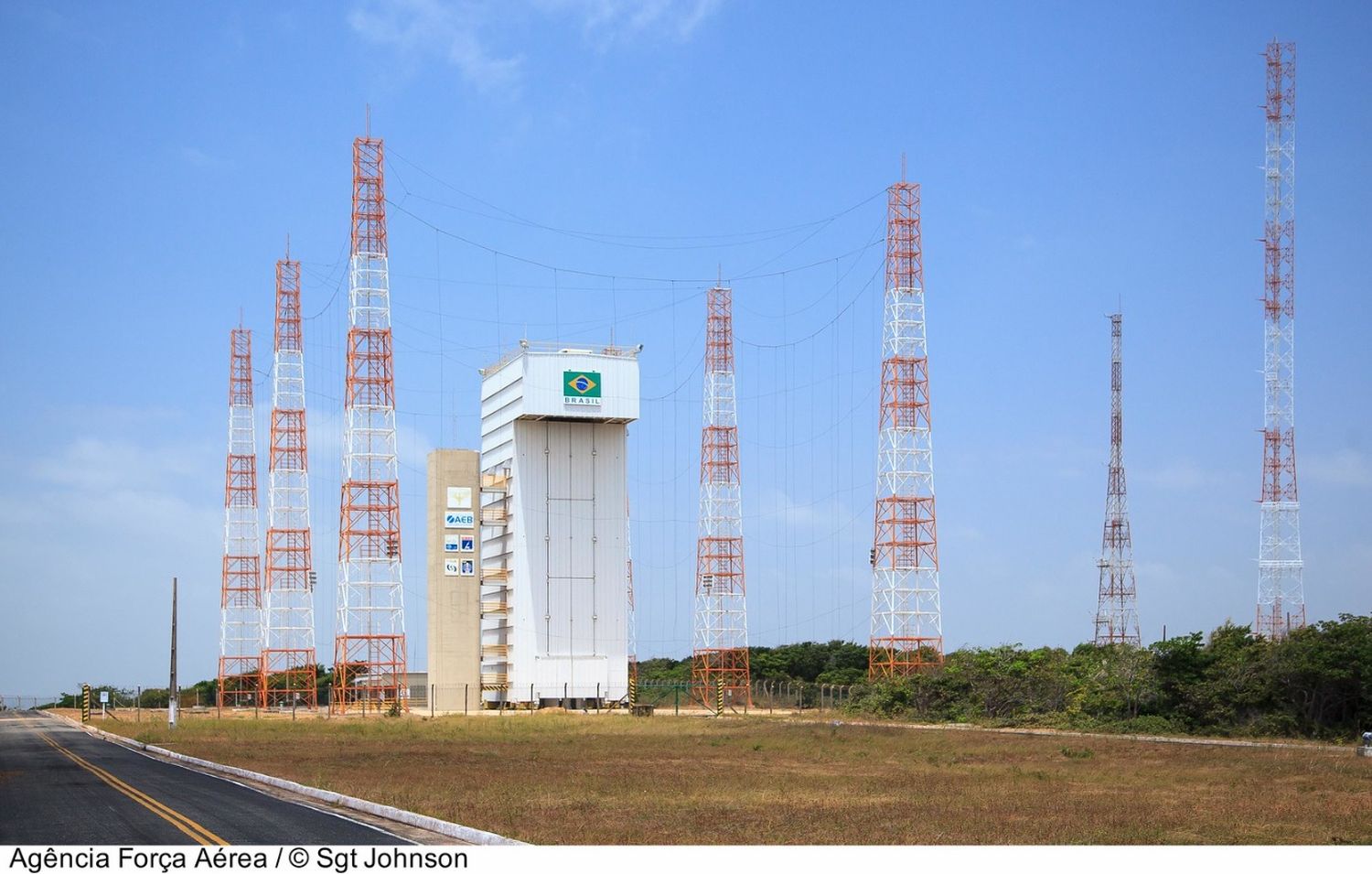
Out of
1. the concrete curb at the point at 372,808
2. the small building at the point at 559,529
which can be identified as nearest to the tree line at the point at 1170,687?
the small building at the point at 559,529

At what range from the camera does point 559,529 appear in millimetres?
86875

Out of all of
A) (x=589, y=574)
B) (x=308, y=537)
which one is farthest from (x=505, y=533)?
(x=308, y=537)

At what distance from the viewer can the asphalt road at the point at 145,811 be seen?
2156 cm

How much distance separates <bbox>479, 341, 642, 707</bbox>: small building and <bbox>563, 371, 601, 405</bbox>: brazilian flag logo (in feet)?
0.18

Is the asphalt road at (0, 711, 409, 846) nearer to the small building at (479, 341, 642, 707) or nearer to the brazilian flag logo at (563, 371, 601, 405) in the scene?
the small building at (479, 341, 642, 707)

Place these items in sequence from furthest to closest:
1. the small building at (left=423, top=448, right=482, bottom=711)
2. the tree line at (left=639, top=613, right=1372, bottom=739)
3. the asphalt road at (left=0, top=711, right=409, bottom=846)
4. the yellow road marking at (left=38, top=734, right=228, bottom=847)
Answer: the small building at (left=423, top=448, right=482, bottom=711) < the tree line at (left=639, top=613, right=1372, bottom=739) < the asphalt road at (left=0, top=711, right=409, bottom=846) < the yellow road marking at (left=38, top=734, right=228, bottom=847)

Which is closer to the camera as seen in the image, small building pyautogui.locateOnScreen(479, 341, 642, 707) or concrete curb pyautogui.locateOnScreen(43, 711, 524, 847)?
concrete curb pyautogui.locateOnScreen(43, 711, 524, 847)

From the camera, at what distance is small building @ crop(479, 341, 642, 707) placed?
85250 millimetres

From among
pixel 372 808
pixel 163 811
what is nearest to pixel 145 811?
pixel 163 811

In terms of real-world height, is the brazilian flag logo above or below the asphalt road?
above

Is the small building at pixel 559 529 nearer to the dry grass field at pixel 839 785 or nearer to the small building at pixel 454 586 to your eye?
the small building at pixel 454 586

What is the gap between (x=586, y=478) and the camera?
88.2 m

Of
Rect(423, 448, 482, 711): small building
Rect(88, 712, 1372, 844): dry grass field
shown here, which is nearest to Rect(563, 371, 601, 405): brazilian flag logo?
Rect(423, 448, 482, 711): small building

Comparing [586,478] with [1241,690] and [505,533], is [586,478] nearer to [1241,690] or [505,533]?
[505,533]
